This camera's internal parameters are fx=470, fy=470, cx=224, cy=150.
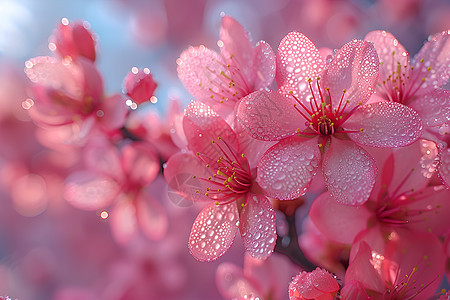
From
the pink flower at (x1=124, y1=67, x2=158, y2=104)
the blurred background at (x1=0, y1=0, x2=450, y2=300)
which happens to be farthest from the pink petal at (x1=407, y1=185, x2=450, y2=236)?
Answer: the blurred background at (x1=0, y1=0, x2=450, y2=300)

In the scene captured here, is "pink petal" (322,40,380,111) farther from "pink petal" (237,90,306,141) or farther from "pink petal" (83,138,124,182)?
"pink petal" (83,138,124,182)

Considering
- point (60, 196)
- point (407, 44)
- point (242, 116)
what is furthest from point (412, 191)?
point (60, 196)

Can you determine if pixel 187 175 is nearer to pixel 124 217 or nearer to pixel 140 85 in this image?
pixel 140 85

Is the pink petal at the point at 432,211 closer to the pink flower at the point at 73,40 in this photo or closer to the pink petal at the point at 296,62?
the pink petal at the point at 296,62

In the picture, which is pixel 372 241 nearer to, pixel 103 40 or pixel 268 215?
pixel 268 215

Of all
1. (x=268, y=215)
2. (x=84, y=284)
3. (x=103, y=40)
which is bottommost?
(x=84, y=284)
